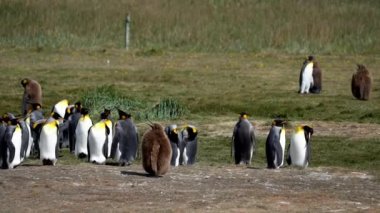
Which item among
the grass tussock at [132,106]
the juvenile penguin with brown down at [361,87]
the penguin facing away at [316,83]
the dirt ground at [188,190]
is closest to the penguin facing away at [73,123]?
the grass tussock at [132,106]

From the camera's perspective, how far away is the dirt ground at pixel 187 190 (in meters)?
11.8

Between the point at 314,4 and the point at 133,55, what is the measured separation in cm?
1038

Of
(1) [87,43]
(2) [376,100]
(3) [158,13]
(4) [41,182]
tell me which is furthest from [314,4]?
(4) [41,182]

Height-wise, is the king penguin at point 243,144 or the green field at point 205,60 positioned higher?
the green field at point 205,60

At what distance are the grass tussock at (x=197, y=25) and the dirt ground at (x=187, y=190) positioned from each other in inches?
805

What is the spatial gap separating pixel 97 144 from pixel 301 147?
9.75ft

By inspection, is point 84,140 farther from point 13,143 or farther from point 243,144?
point 243,144

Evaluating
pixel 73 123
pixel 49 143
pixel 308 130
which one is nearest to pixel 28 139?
pixel 49 143

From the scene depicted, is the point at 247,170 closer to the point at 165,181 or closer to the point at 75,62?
the point at 165,181

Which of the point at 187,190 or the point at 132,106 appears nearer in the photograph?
the point at 187,190

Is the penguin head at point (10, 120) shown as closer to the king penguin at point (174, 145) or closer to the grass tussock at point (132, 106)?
the king penguin at point (174, 145)

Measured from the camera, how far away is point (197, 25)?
38.8 metres

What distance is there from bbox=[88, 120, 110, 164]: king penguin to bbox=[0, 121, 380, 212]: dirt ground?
1385 millimetres

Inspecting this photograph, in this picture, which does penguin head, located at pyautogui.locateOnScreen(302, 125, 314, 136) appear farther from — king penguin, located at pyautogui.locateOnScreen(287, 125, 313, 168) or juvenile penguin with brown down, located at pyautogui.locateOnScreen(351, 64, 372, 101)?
juvenile penguin with brown down, located at pyautogui.locateOnScreen(351, 64, 372, 101)
